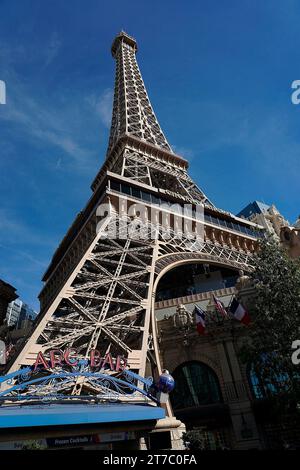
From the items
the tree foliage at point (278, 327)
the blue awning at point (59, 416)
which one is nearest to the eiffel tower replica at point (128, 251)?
the blue awning at point (59, 416)

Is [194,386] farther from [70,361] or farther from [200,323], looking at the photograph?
[70,361]

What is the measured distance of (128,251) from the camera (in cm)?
2642

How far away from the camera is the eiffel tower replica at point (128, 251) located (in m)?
17.3

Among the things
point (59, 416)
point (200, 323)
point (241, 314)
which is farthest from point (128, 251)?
point (59, 416)

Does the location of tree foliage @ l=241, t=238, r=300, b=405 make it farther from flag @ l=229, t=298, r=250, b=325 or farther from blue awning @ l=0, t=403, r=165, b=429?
blue awning @ l=0, t=403, r=165, b=429

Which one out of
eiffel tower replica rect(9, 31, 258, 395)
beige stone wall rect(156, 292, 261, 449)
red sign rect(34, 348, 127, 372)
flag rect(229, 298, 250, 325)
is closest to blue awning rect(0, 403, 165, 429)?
red sign rect(34, 348, 127, 372)

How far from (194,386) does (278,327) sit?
9077 mm

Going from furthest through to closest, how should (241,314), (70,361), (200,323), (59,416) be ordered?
1. (200,323)
2. (241,314)
3. (70,361)
4. (59,416)

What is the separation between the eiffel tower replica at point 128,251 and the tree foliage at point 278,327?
18.8ft

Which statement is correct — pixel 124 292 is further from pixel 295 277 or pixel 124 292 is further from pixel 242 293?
pixel 295 277

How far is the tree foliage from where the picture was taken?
619 inches

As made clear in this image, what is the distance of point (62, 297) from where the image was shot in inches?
729
